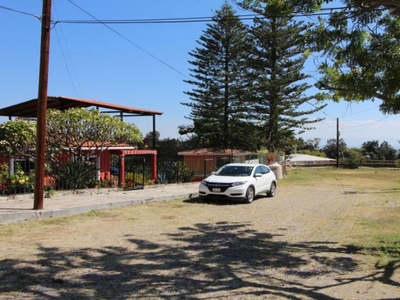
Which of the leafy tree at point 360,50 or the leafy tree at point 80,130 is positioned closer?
the leafy tree at point 360,50

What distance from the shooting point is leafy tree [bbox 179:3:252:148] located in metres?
42.2

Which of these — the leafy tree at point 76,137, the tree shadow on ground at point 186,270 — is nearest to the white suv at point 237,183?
the leafy tree at point 76,137

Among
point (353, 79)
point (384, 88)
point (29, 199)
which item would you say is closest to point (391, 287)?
point (384, 88)

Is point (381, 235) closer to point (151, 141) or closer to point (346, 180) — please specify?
point (346, 180)

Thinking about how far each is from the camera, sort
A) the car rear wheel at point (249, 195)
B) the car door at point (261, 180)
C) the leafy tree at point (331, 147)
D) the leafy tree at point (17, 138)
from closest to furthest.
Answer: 1. the leafy tree at point (17, 138)
2. the car rear wheel at point (249, 195)
3. the car door at point (261, 180)
4. the leafy tree at point (331, 147)

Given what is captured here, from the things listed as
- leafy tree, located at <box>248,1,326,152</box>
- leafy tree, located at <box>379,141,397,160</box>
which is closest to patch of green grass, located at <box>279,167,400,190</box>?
leafy tree, located at <box>248,1,326,152</box>

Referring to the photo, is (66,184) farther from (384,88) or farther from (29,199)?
(384,88)

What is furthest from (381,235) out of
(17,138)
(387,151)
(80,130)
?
(387,151)

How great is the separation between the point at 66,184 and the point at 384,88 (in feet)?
39.4

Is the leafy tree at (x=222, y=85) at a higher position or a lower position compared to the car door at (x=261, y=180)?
higher

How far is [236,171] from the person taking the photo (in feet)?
53.4

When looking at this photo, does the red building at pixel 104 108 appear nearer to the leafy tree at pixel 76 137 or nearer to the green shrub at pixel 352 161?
the leafy tree at pixel 76 137

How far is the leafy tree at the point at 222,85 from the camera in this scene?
139 ft

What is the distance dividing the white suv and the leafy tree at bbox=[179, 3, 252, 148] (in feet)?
84.3
